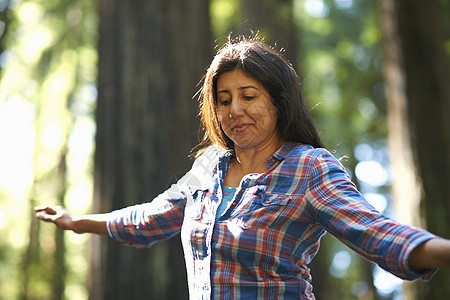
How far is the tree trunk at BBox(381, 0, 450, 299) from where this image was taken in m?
6.25

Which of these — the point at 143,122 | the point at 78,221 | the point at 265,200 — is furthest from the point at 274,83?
the point at 143,122

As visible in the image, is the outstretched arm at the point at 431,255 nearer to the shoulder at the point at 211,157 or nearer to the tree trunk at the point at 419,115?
the shoulder at the point at 211,157

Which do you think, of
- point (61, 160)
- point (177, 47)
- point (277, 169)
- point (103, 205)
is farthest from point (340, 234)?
point (61, 160)

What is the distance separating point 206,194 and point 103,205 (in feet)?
8.57

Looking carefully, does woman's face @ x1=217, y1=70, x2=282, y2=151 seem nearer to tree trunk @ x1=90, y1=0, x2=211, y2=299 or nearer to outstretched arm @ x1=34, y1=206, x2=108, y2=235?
outstretched arm @ x1=34, y1=206, x2=108, y2=235

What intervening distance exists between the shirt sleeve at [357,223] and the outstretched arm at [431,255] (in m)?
0.02

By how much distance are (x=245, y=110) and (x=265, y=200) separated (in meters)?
0.41

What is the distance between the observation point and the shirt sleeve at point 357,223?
1.88 metres

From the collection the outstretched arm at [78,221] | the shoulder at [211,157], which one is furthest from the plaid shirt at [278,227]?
the outstretched arm at [78,221]

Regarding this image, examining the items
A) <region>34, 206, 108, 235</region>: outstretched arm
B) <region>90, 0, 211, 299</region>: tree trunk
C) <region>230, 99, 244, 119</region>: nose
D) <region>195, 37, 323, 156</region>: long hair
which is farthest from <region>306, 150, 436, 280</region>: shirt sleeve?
<region>90, 0, 211, 299</region>: tree trunk

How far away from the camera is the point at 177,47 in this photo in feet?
17.8

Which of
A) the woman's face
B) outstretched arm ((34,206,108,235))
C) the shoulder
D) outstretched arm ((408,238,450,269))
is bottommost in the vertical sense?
outstretched arm ((408,238,450,269))

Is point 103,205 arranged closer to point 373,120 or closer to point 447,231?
point 447,231

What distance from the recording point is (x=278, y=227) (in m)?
2.24
